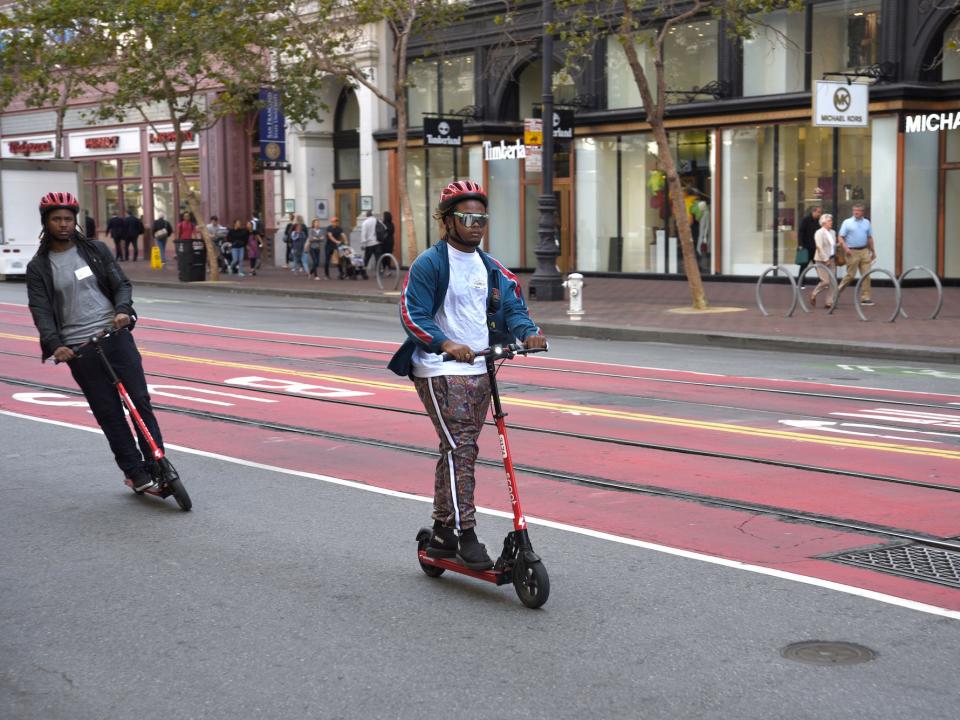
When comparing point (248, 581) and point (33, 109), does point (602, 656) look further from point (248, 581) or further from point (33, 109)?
point (33, 109)

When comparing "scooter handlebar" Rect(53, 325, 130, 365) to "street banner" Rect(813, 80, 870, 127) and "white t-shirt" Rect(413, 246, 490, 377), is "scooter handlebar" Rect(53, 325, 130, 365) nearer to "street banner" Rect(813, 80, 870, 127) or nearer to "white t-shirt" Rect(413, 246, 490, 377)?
"white t-shirt" Rect(413, 246, 490, 377)

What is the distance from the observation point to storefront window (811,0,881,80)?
89.9 feet

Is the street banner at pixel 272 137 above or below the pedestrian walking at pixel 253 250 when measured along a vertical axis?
above

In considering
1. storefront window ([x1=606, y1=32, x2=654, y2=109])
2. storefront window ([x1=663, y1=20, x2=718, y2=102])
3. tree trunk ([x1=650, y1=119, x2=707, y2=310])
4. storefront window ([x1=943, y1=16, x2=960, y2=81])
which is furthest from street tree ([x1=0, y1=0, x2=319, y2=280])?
storefront window ([x1=943, y1=16, x2=960, y2=81])

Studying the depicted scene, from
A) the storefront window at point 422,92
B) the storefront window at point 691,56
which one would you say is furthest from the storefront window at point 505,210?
the storefront window at point 691,56

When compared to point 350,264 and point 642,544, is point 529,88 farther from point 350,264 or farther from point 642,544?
point 642,544

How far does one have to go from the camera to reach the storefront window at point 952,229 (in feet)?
88.5

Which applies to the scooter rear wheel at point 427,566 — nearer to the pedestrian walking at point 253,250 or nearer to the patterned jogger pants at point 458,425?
the patterned jogger pants at point 458,425

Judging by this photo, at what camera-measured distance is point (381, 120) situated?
39.4 m

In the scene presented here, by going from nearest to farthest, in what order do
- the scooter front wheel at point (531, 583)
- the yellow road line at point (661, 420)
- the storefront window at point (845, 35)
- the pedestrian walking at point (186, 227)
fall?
the scooter front wheel at point (531, 583)
the yellow road line at point (661, 420)
the storefront window at point (845, 35)
the pedestrian walking at point (186, 227)

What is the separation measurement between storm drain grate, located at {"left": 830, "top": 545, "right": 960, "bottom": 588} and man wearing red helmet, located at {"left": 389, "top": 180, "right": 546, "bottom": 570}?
190 cm

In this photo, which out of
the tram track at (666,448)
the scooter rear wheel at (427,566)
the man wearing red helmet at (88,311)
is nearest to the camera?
the scooter rear wheel at (427,566)

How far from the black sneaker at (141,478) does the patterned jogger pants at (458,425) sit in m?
2.76

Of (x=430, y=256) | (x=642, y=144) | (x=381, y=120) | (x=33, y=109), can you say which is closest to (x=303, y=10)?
(x=381, y=120)
